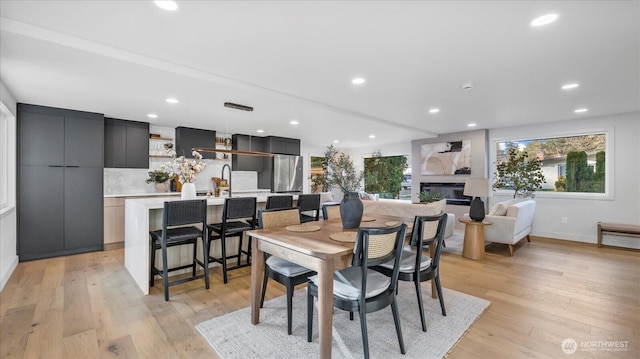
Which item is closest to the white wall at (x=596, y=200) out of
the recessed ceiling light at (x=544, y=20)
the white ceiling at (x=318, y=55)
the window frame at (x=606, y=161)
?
the window frame at (x=606, y=161)

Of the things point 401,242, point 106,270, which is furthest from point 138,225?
point 401,242

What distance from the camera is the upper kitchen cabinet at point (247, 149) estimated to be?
6707mm

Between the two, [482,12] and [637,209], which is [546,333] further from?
[637,209]

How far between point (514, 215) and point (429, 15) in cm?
Answer: 375

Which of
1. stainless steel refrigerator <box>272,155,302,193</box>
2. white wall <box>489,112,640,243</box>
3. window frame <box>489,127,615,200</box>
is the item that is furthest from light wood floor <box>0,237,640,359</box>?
stainless steel refrigerator <box>272,155,302,193</box>

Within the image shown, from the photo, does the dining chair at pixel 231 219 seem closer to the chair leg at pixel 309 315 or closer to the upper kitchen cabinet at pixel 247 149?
the chair leg at pixel 309 315

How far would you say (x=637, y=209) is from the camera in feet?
15.8

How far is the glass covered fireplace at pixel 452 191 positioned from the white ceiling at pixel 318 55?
2652mm

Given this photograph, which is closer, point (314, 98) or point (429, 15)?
point (429, 15)

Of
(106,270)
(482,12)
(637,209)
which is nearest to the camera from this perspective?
(482,12)

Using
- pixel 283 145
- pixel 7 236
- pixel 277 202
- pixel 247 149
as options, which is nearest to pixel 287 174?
pixel 283 145

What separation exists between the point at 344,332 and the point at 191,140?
508 centimetres

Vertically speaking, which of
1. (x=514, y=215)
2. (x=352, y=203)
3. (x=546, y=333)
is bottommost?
(x=546, y=333)

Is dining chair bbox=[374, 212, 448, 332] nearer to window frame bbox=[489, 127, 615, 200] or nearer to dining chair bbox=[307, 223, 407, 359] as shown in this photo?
dining chair bbox=[307, 223, 407, 359]
